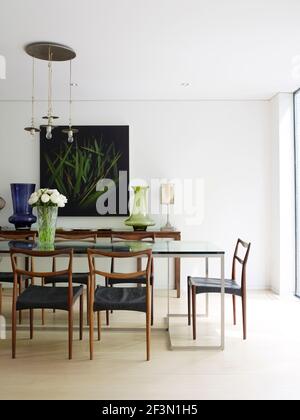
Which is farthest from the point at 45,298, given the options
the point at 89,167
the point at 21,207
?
the point at 89,167

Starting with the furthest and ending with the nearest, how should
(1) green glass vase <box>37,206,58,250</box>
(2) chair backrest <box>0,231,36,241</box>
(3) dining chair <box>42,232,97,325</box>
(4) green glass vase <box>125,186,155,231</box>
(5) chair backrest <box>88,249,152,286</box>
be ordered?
(4) green glass vase <box>125,186,155,231</box>, (2) chair backrest <box>0,231,36,241</box>, (3) dining chair <box>42,232,97,325</box>, (1) green glass vase <box>37,206,58,250</box>, (5) chair backrest <box>88,249,152,286</box>

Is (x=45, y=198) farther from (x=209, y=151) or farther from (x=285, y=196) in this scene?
(x=285, y=196)

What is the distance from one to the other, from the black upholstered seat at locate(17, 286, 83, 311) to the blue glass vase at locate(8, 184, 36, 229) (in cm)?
203

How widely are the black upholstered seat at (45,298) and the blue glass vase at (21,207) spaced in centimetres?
203

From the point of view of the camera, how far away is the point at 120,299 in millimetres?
2873

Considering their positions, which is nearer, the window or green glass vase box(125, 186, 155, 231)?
the window

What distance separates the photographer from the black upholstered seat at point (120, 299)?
109 inches

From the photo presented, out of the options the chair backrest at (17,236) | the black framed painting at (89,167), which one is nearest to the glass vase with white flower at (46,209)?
the chair backrest at (17,236)

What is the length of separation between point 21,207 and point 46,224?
5.71ft

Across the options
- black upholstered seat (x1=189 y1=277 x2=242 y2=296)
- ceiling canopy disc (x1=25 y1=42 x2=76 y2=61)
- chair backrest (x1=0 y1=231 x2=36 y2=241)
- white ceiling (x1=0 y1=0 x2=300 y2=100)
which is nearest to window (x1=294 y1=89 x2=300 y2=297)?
white ceiling (x1=0 y1=0 x2=300 y2=100)

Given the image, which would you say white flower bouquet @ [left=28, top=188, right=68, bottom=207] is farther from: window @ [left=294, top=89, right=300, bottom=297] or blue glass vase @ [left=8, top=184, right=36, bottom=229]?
window @ [left=294, top=89, right=300, bottom=297]

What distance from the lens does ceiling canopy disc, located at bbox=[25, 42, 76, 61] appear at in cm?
337

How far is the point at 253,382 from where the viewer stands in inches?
95.7
